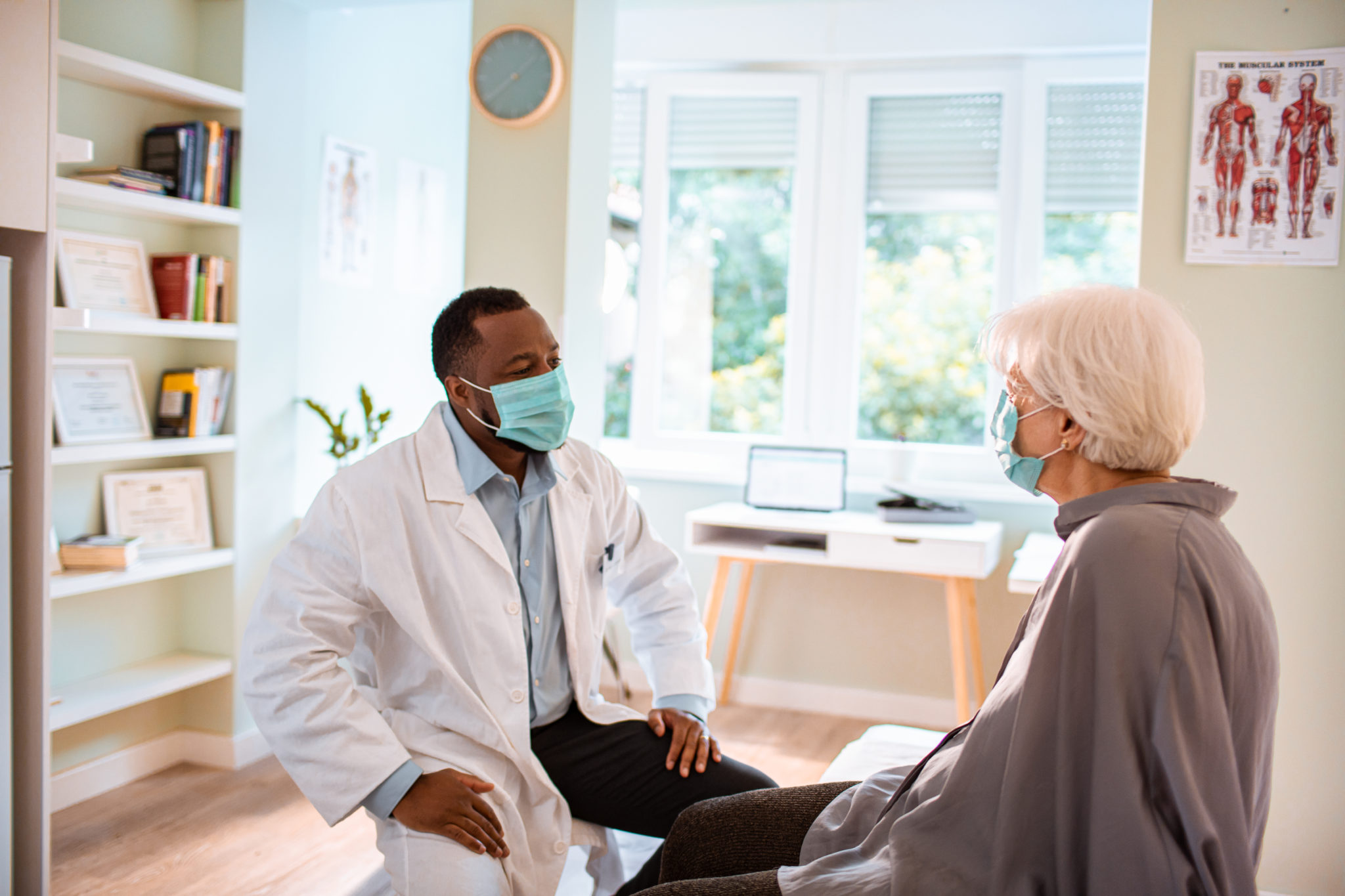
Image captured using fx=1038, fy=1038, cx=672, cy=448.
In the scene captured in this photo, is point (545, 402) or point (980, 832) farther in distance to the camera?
point (545, 402)

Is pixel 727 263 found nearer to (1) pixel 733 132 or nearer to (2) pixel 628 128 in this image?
(1) pixel 733 132

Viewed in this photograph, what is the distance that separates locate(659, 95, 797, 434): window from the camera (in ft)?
13.3

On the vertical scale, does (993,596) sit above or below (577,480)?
below

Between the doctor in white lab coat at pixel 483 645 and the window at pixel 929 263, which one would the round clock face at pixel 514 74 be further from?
the doctor in white lab coat at pixel 483 645

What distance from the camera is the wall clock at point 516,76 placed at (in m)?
3.13

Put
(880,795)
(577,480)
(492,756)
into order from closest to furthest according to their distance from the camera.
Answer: (880,795) → (492,756) → (577,480)

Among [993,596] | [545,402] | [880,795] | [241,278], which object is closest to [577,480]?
[545,402]

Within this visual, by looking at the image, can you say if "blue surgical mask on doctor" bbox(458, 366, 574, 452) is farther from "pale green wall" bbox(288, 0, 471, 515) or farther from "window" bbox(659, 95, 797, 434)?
"window" bbox(659, 95, 797, 434)

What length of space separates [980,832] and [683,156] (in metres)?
3.42

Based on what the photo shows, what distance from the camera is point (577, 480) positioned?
1933mm

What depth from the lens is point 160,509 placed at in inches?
114

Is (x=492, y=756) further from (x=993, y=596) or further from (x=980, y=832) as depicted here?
(x=993, y=596)

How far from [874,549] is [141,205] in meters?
2.30

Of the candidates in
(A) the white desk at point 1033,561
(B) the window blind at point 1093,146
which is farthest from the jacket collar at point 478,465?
(B) the window blind at point 1093,146
